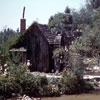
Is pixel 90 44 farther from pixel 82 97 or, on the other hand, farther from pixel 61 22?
pixel 61 22

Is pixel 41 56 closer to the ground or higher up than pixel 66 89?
higher up

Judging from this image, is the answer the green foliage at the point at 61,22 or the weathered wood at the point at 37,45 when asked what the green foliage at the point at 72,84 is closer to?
the weathered wood at the point at 37,45

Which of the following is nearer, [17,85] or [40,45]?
[17,85]

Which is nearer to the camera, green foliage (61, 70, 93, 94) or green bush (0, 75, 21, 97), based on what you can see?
green bush (0, 75, 21, 97)

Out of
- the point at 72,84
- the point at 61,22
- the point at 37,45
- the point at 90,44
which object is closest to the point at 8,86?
the point at 72,84

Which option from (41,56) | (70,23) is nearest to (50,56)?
(41,56)

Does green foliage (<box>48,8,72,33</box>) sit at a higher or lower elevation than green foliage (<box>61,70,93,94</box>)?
higher

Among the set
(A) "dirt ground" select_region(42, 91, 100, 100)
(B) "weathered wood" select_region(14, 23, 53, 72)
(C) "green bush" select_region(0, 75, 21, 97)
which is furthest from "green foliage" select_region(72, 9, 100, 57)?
(C) "green bush" select_region(0, 75, 21, 97)

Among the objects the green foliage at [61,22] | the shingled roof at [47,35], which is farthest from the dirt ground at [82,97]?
the green foliage at [61,22]

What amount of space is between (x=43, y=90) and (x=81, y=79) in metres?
2.76

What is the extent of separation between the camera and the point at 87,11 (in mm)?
49469

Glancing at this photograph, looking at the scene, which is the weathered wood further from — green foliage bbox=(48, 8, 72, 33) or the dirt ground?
green foliage bbox=(48, 8, 72, 33)

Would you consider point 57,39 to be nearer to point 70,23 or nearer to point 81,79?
point 81,79

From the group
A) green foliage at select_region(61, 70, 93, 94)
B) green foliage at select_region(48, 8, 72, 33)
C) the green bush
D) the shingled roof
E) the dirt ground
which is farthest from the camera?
green foliage at select_region(48, 8, 72, 33)
